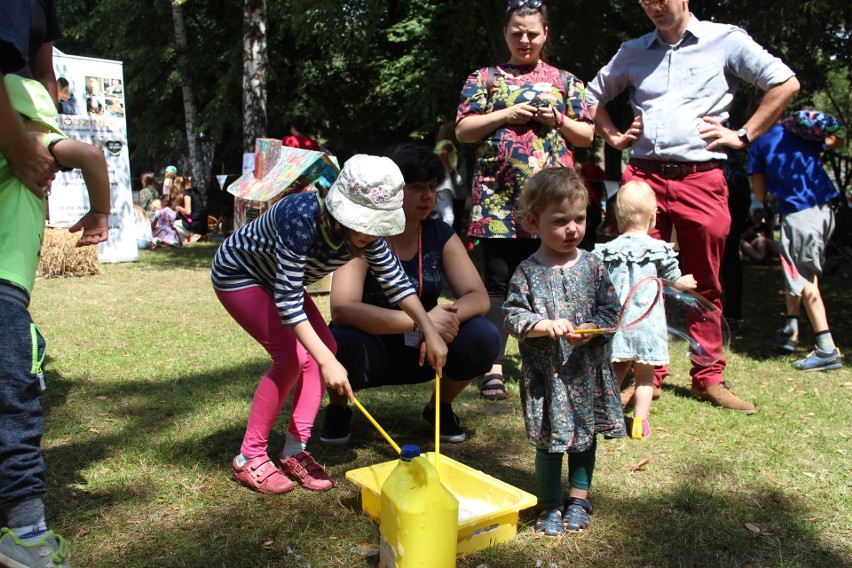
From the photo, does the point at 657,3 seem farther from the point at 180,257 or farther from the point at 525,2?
the point at 180,257

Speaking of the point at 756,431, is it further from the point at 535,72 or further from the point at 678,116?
the point at 535,72

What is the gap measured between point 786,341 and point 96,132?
901 cm

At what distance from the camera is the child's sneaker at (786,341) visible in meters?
5.63

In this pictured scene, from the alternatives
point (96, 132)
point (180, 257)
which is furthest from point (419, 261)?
point (180, 257)

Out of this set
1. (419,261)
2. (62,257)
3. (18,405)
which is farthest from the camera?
(62,257)

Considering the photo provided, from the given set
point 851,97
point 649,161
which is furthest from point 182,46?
point 851,97

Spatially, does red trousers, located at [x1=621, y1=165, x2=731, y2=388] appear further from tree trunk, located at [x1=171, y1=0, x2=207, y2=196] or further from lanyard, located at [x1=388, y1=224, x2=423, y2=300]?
tree trunk, located at [x1=171, y1=0, x2=207, y2=196]

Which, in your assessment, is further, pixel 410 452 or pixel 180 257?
pixel 180 257

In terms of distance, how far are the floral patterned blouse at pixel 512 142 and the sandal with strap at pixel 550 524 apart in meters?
1.71

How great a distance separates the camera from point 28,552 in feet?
7.09

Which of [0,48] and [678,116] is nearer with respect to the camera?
[0,48]

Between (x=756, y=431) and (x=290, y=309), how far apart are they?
Result: 2.43m

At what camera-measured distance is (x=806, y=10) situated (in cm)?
640

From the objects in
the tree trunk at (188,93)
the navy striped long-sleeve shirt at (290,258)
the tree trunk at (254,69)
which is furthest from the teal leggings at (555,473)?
the tree trunk at (188,93)
